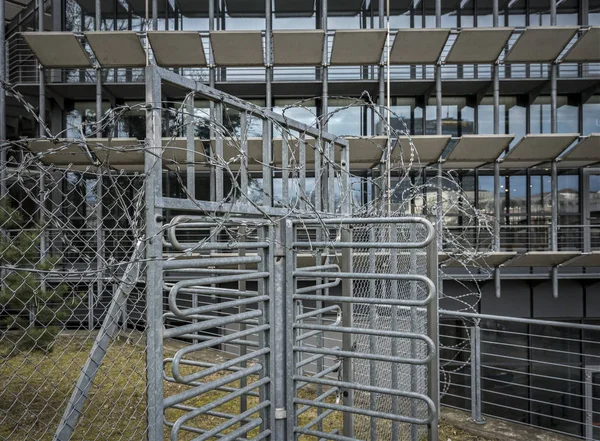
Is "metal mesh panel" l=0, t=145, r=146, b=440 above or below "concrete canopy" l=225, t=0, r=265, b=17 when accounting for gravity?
below

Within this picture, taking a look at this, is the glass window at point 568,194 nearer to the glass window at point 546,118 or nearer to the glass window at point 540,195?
the glass window at point 540,195

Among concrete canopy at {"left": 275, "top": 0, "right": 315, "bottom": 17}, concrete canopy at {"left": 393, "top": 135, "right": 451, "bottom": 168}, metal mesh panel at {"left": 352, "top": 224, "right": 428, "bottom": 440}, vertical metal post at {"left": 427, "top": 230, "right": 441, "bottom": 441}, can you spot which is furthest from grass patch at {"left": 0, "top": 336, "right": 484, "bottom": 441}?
concrete canopy at {"left": 275, "top": 0, "right": 315, "bottom": 17}

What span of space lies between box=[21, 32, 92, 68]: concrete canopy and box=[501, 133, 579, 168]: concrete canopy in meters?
11.3

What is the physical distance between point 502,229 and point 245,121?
12.0 meters

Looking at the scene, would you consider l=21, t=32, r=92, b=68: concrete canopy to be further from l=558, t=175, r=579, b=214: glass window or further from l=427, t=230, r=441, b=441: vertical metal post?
l=558, t=175, r=579, b=214: glass window

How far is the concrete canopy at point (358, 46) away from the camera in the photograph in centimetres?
1163

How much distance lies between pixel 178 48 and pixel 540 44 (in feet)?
30.5

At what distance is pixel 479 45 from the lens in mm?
12180

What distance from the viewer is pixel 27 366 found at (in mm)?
7043

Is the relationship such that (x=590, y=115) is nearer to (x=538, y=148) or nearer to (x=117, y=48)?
(x=538, y=148)

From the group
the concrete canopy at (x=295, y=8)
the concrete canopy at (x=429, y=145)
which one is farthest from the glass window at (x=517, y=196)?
the concrete canopy at (x=295, y=8)

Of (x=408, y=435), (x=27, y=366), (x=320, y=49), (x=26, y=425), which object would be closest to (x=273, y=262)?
(x=408, y=435)

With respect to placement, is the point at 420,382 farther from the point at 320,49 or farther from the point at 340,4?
the point at 340,4

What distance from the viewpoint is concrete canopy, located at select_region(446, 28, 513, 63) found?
11820 mm
